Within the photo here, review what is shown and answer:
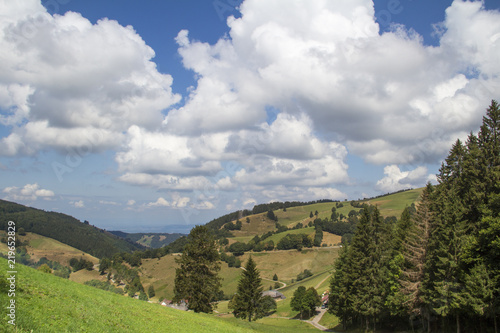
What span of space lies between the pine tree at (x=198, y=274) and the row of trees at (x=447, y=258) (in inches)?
949

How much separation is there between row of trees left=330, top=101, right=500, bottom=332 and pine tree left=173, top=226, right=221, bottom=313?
2411 centimetres

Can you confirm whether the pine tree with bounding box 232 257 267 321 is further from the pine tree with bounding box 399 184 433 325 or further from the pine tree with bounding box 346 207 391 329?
the pine tree with bounding box 399 184 433 325

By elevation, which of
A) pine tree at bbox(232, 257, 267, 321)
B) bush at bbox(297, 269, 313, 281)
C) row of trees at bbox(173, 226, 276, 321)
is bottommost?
bush at bbox(297, 269, 313, 281)

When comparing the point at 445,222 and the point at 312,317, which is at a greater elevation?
the point at 445,222

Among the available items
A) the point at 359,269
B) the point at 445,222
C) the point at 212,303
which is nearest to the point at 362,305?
the point at 359,269

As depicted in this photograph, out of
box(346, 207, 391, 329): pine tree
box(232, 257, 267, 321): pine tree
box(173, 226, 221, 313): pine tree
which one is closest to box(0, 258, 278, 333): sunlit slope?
box(173, 226, 221, 313): pine tree

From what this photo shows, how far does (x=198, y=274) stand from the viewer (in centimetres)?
4928

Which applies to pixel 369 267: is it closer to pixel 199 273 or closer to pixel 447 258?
pixel 447 258

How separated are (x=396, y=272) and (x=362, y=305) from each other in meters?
8.41

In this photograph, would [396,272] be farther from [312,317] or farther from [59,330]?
[312,317]

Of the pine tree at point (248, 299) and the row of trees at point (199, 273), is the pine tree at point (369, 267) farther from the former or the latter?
the row of trees at point (199, 273)

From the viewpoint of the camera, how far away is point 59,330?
43.1ft

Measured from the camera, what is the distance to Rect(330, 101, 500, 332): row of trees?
30250 millimetres

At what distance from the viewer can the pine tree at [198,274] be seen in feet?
158
